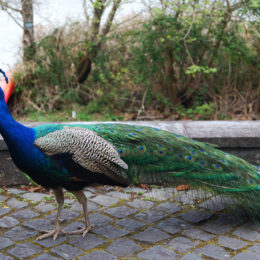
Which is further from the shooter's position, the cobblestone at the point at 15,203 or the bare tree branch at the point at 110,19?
the bare tree branch at the point at 110,19

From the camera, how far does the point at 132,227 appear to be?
3264mm

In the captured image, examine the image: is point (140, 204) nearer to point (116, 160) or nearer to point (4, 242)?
point (116, 160)

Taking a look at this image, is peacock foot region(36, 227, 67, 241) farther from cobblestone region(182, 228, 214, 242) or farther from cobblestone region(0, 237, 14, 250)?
cobblestone region(182, 228, 214, 242)

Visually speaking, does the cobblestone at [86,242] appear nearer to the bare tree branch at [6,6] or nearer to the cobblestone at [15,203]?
the cobblestone at [15,203]

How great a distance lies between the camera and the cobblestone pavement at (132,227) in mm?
2832

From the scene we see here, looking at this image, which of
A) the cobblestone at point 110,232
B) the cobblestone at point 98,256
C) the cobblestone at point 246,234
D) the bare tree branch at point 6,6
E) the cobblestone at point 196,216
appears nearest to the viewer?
the cobblestone at point 98,256

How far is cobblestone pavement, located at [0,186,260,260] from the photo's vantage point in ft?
9.29

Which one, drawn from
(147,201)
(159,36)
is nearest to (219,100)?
(159,36)

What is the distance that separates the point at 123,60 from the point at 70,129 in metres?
3.28

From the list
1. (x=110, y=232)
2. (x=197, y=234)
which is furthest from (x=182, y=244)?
(x=110, y=232)

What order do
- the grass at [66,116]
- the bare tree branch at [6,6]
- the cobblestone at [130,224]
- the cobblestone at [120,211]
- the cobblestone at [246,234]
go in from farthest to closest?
the bare tree branch at [6,6], the grass at [66,116], the cobblestone at [120,211], the cobblestone at [130,224], the cobblestone at [246,234]

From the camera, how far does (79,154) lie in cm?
288

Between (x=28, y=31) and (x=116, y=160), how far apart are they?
414 cm

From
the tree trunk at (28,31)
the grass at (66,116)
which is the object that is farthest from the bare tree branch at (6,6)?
the grass at (66,116)
